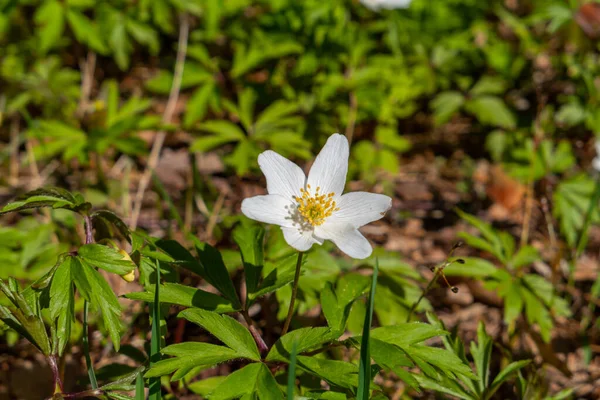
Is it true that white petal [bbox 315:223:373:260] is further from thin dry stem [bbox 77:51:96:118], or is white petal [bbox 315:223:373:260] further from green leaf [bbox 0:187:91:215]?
thin dry stem [bbox 77:51:96:118]

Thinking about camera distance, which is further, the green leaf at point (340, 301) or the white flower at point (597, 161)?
the white flower at point (597, 161)

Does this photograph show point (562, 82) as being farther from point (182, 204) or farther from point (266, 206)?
point (266, 206)

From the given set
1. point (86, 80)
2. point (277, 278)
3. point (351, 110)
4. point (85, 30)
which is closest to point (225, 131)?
point (351, 110)

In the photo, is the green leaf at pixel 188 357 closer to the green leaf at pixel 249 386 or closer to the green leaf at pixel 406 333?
the green leaf at pixel 249 386

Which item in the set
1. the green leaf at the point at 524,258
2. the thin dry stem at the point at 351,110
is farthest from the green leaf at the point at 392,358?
the thin dry stem at the point at 351,110

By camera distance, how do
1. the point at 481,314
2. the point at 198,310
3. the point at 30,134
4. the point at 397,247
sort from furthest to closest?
the point at 397,247
the point at 30,134
the point at 481,314
the point at 198,310

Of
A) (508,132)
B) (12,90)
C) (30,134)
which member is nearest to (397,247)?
(508,132)

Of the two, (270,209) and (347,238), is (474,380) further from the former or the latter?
(270,209)
